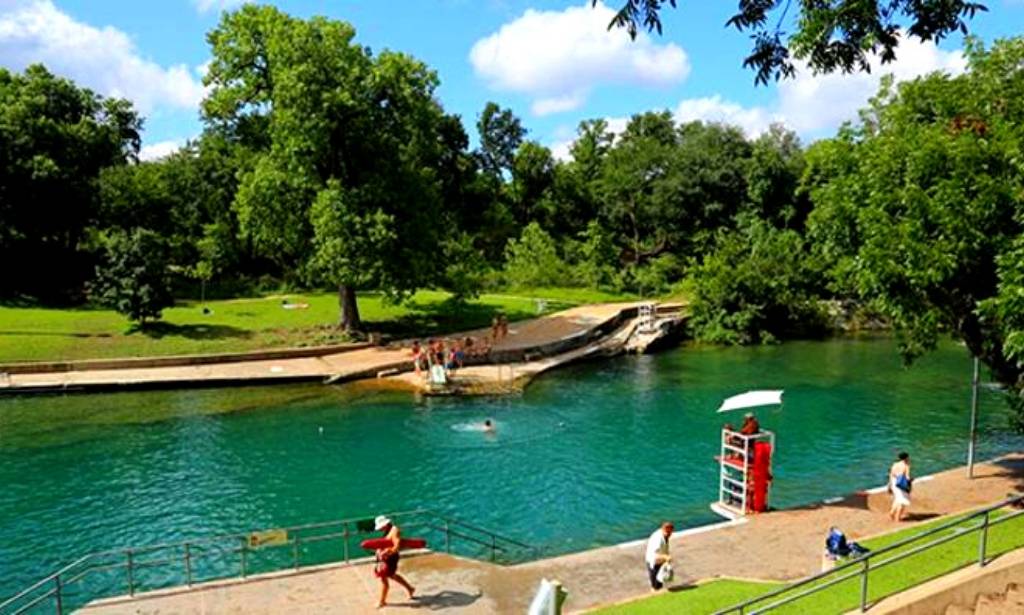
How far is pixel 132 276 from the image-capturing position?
37500 millimetres

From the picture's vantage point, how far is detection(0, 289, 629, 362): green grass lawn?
118 feet

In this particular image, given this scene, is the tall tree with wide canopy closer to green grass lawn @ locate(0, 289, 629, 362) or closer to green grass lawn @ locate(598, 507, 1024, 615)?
green grass lawn @ locate(0, 289, 629, 362)

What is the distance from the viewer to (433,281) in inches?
1601

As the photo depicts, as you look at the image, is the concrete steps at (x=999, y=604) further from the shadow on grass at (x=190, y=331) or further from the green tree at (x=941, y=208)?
the shadow on grass at (x=190, y=331)

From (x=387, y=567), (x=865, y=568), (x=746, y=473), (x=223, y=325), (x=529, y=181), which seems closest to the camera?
(x=865, y=568)

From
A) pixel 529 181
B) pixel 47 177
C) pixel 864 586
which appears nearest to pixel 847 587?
pixel 864 586

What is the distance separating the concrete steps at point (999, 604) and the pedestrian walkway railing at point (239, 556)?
8286 millimetres

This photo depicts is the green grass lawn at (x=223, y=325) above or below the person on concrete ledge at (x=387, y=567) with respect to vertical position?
above

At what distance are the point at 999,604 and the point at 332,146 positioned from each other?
33.2m

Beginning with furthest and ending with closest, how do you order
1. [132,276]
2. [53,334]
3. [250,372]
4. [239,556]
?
[132,276] → [53,334] → [250,372] → [239,556]

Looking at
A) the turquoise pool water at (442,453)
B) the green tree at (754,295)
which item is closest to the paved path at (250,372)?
the turquoise pool water at (442,453)

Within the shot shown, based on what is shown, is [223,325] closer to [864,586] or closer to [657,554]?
[657,554]

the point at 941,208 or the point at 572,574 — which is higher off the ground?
the point at 941,208

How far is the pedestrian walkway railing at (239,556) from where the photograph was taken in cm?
1537
